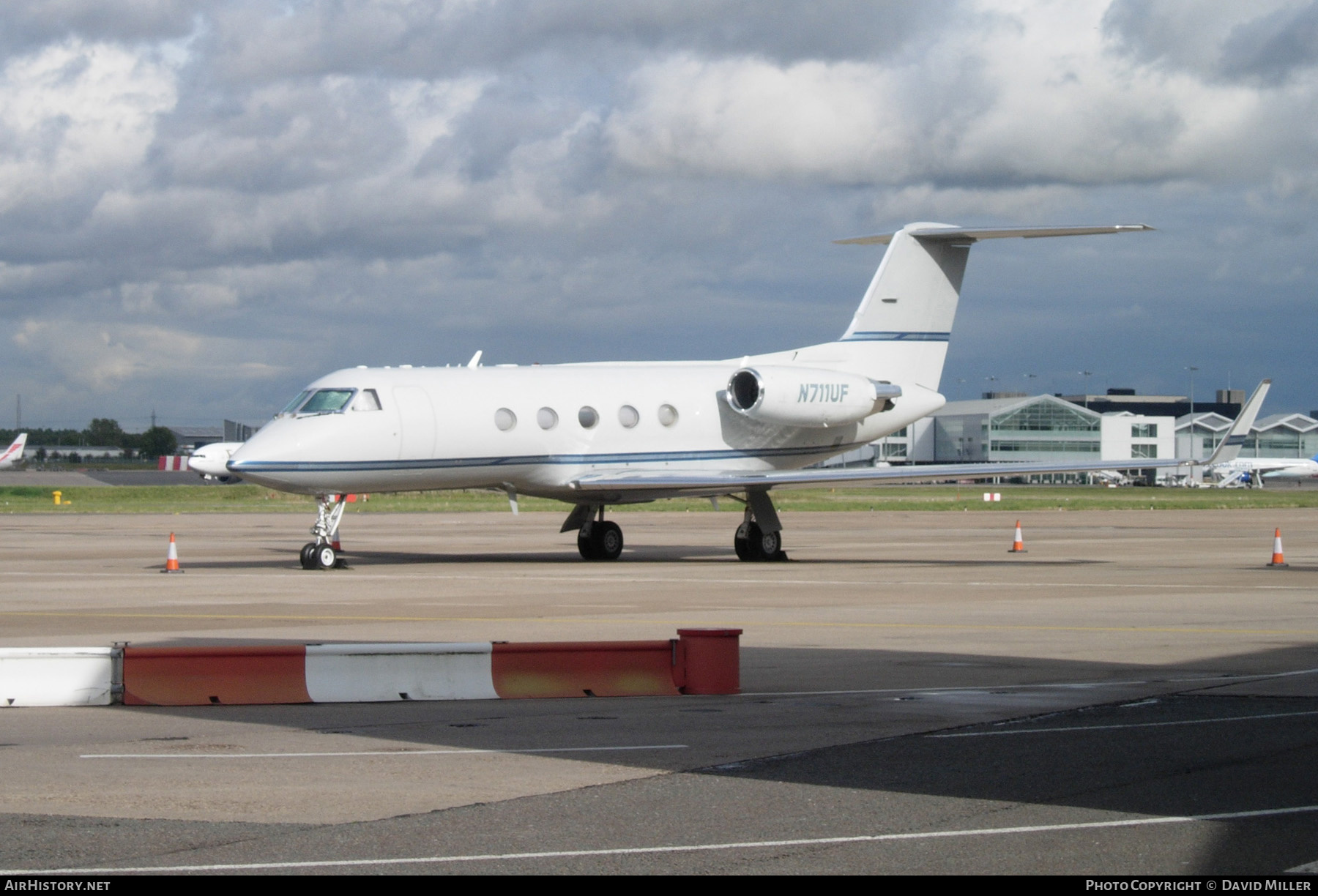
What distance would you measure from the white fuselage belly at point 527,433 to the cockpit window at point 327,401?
0.50 ft

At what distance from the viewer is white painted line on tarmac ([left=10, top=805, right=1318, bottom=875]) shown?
6316mm

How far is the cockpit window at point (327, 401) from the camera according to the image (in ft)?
87.4

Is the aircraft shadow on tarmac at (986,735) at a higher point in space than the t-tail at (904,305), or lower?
lower

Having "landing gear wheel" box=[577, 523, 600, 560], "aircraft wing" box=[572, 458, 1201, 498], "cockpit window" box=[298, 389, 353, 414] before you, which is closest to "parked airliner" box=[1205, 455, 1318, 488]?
"aircraft wing" box=[572, 458, 1201, 498]

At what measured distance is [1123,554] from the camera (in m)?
32.2

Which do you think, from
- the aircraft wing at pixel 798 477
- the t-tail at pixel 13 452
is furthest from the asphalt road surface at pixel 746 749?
the t-tail at pixel 13 452

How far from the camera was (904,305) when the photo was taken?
107 feet

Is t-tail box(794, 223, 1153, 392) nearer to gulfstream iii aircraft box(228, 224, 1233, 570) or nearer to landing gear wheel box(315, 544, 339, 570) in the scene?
gulfstream iii aircraft box(228, 224, 1233, 570)

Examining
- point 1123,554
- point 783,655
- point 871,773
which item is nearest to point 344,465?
point 783,655

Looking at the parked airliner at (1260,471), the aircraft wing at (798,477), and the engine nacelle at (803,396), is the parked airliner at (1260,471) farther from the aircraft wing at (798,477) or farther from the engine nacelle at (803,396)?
the aircraft wing at (798,477)

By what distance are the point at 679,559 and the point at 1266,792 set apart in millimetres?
23373

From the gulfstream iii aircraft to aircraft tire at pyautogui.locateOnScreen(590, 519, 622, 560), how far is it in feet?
0.12

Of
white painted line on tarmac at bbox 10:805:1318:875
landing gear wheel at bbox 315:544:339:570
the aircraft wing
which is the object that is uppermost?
the aircraft wing
